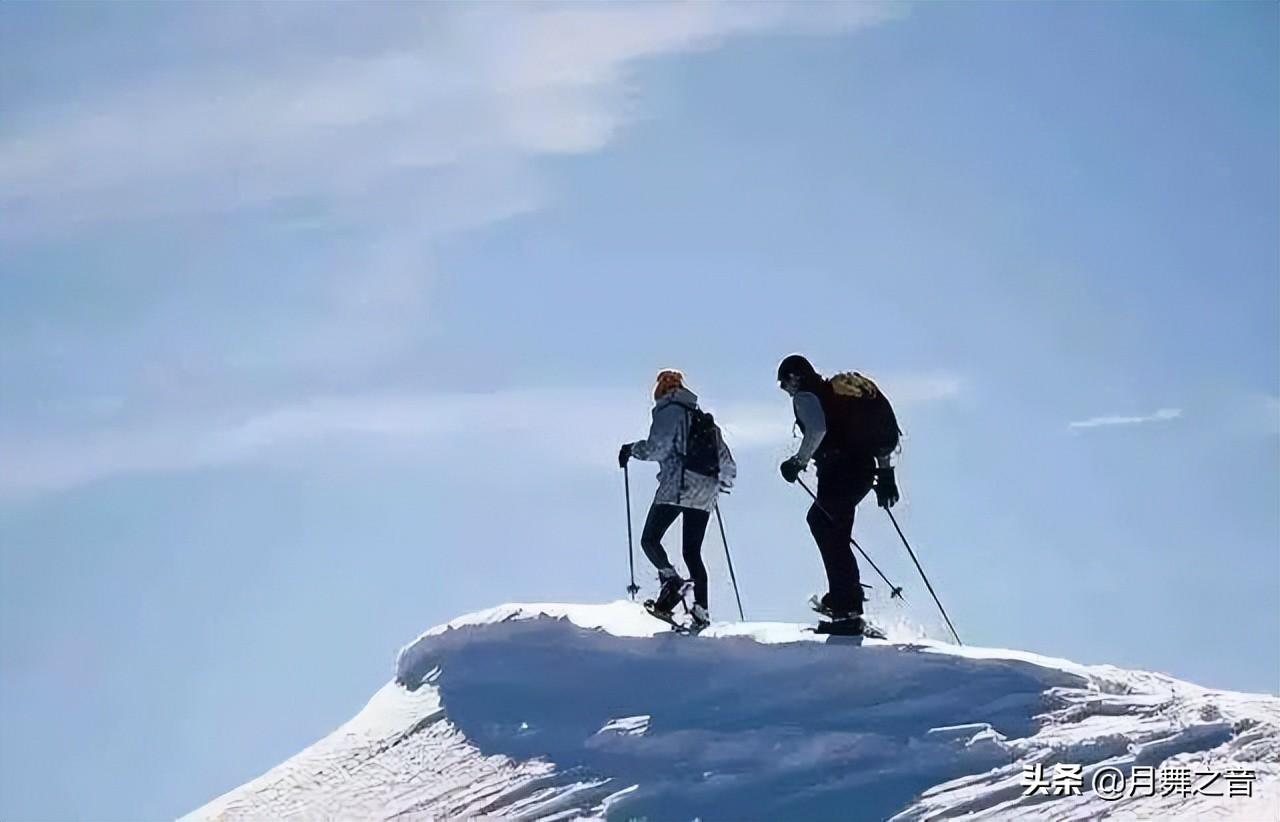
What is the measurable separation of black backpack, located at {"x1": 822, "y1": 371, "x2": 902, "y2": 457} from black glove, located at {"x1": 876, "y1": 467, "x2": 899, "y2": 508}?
240 mm

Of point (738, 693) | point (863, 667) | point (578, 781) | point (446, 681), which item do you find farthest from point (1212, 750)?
point (446, 681)

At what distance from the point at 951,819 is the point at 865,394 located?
4242mm

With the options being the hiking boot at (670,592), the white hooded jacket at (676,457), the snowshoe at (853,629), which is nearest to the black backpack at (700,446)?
the white hooded jacket at (676,457)

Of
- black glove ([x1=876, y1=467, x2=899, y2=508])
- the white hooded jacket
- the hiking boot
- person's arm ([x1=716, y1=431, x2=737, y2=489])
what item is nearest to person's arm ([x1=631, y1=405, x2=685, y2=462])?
the white hooded jacket

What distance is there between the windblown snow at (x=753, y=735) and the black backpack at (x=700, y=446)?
56.6 inches

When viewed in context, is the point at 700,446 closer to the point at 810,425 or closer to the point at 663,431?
the point at 663,431

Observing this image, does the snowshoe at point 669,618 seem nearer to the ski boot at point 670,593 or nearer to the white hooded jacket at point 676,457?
the ski boot at point 670,593

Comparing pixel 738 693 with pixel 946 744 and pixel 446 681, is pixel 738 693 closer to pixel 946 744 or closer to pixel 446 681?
pixel 946 744

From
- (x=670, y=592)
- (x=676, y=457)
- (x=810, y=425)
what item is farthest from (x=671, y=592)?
(x=810, y=425)

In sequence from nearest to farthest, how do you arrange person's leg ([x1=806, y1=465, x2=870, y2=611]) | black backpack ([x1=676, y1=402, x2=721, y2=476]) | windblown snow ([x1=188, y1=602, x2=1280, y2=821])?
windblown snow ([x1=188, y1=602, x2=1280, y2=821]) → person's leg ([x1=806, y1=465, x2=870, y2=611]) → black backpack ([x1=676, y1=402, x2=721, y2=476])

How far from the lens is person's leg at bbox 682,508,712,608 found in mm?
14539

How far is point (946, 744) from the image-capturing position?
11.6 meters

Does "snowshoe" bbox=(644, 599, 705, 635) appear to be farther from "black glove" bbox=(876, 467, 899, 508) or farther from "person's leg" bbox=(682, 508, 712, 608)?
"black glove" bbox=(876, 467, 899, 508)

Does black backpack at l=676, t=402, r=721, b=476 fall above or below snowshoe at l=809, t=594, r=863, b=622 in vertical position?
above
